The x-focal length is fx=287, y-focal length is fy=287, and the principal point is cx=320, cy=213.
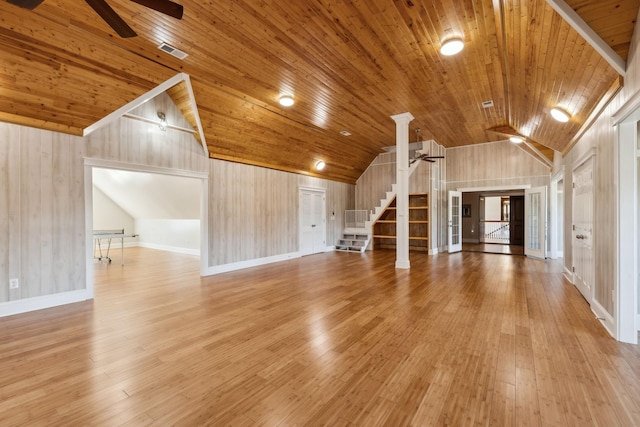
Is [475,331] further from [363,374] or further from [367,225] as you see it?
[367,225]

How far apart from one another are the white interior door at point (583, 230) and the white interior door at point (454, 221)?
14.0 ft

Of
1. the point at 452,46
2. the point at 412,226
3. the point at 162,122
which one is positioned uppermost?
the point at 452,46

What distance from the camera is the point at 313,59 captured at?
391 centimetres

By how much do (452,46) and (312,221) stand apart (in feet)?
21.0

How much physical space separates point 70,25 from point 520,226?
14232 millimetres

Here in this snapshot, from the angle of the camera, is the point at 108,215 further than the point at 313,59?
Yes

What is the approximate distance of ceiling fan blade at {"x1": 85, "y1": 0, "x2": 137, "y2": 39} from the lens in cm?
191

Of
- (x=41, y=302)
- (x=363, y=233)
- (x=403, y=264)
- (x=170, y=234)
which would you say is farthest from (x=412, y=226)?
(x=41, y=302)

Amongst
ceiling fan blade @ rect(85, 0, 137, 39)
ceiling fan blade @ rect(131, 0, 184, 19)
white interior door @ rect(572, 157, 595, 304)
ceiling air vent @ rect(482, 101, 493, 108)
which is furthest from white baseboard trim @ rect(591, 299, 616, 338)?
ceiling fan blade @ rect(85, 0, 137, 39)

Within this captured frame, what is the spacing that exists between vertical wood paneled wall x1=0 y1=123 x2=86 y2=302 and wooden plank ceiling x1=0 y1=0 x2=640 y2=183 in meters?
0.32

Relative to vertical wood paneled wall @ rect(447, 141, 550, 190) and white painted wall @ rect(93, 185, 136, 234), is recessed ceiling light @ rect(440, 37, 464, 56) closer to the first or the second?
vertical wood paneled wall @ rect(447, 141, 550, 190)

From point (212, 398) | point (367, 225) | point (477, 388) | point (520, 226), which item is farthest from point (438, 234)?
point (212, 398)

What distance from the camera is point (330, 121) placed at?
6492 millimetres

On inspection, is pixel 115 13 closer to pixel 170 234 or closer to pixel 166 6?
pixel 166 6
